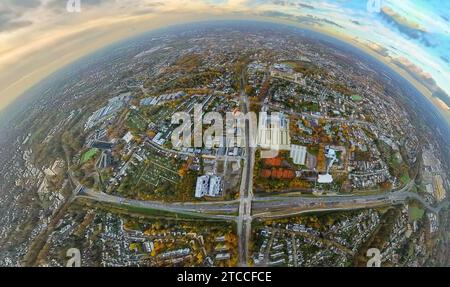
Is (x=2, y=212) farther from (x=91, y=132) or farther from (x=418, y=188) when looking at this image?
(x=418, y=188)

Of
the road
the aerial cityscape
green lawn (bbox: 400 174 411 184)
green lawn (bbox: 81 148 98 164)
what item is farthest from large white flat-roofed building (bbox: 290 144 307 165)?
green lawn (bbox: 81 148 98 164)

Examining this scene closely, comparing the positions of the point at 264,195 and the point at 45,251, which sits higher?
the point at 264,195

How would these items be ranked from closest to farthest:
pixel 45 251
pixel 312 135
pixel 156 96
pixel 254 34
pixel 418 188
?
pixel 45 251, pixel 418 188, pixel 312 135, pixel 156 96, pixel 254 34

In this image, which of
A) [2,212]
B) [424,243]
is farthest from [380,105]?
[2,212]

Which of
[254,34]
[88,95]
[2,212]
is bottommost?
[2,212]

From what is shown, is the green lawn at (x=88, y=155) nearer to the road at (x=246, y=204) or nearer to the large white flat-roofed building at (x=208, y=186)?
the large white flat-roofed building at (x=208, y=186)

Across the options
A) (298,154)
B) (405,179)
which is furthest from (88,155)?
(405,179)
